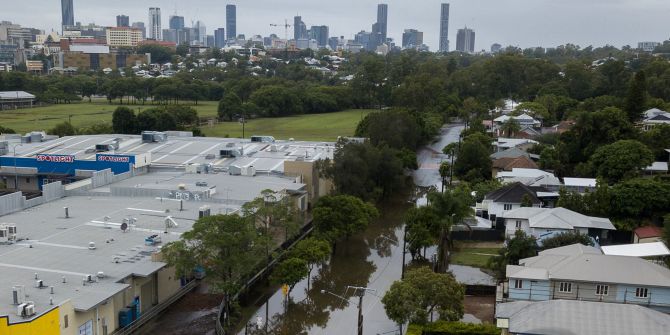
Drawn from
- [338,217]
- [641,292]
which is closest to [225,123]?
[338,217]

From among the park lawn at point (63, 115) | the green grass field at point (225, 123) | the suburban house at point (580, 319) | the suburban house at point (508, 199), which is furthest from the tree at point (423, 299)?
the park lawn at point (63, 115)

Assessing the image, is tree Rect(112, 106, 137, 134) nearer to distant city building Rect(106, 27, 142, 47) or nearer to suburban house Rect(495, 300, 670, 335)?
suburban house Rect(495, 300, 670, 335)

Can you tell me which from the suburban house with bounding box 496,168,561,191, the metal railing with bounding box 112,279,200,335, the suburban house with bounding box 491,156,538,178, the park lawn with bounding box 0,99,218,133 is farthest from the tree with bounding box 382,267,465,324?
the park lawn with bounding box 0,99,218,133

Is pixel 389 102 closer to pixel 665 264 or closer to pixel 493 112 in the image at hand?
pixel 493 112

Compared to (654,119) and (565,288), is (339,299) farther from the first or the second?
(654,119)

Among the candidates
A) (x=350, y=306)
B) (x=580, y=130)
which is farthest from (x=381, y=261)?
(x=580, y=130)

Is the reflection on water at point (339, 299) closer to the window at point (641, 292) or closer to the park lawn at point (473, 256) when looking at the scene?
the park lawn at point (473, 256)
